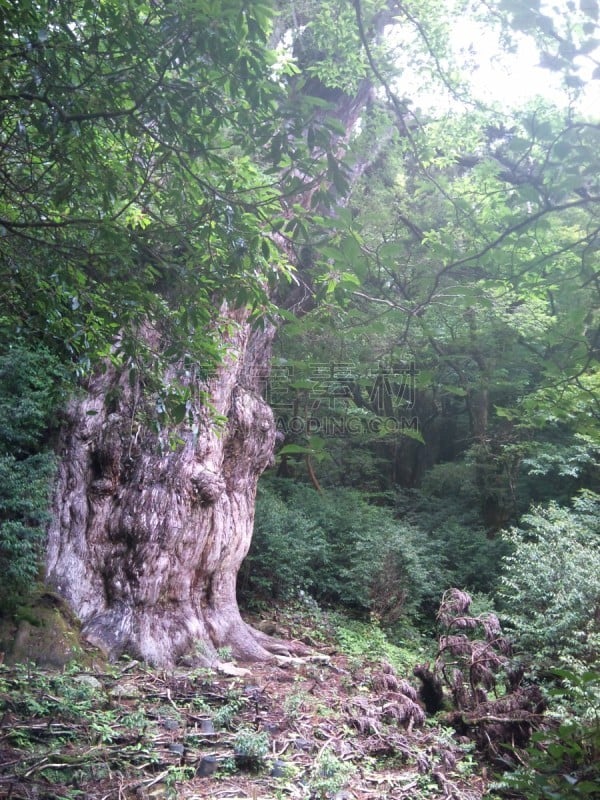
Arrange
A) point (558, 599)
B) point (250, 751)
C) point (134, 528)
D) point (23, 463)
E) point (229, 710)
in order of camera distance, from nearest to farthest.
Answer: point (250, 751) → point (229, 710) → point (23, 463) → point (134, 528) → point (558, 599)

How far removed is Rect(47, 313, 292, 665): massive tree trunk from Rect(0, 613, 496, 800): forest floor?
1.39ft

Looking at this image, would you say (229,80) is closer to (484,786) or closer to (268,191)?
(268,191)

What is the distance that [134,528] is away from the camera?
18.5ft

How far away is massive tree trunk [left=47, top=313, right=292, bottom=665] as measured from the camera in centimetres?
549

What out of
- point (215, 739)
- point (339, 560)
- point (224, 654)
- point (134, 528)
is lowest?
point (215, 739)

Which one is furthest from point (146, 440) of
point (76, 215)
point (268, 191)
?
point (268, 191)

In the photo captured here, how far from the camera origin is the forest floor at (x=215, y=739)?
136 inches

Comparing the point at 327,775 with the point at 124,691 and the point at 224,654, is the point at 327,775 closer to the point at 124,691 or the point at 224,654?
the point at 124,691

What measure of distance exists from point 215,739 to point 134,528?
2.03 metres

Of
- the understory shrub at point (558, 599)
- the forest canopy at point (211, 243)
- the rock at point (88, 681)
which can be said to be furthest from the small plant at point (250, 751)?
the understory shrub at point (558, 599)

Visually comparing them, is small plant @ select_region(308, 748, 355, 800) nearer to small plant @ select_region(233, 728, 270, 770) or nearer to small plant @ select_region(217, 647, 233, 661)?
small plant @ select_region(233, 728, 270, 770)

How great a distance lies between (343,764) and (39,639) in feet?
8.03

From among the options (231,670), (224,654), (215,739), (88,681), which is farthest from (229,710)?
(224,654)

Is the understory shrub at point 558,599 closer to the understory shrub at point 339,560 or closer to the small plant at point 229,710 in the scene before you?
the understory shrub at point 339,560
